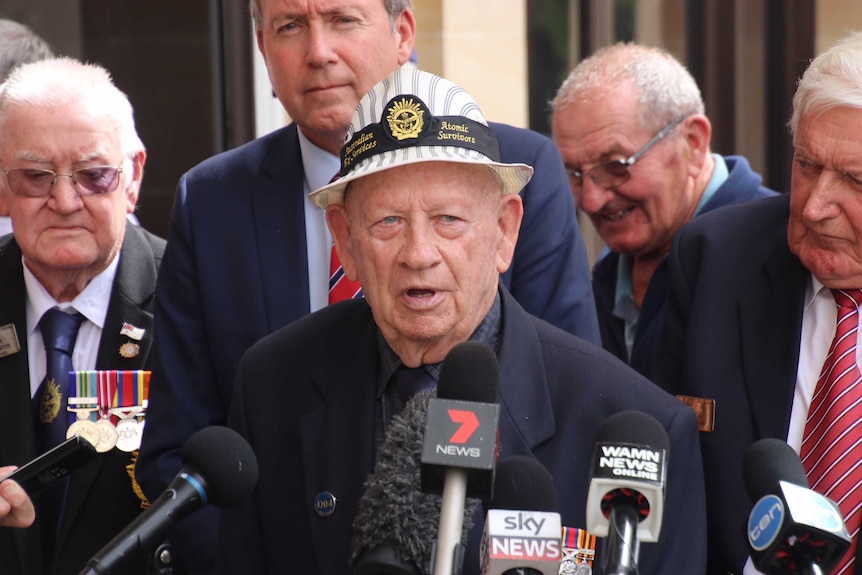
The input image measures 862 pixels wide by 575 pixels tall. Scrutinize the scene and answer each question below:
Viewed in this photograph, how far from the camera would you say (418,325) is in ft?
9.57

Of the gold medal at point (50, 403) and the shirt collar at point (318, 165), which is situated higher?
the shirt collar at point (318, 165)

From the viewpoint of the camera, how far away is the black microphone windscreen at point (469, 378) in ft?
6.88

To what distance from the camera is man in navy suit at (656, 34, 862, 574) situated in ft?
10.4

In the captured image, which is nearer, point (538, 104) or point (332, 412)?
point (332, 412)

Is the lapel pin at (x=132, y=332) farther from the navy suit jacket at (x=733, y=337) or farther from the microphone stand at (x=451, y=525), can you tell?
the microphone stand at (x=451, y=525)

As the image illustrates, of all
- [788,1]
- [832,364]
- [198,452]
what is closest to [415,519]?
[198,452]

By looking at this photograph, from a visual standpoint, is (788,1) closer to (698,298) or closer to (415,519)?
(698,298)

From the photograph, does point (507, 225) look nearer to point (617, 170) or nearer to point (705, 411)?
point (705, 411)

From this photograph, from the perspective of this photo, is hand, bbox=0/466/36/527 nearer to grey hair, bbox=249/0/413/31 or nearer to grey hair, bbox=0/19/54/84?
grey hair, bbox=249/0/413/31

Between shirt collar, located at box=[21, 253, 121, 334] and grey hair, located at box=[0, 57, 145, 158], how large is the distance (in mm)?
412

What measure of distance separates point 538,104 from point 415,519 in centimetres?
503

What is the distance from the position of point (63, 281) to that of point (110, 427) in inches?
21.4

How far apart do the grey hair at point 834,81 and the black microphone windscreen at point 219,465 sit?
1698 millimetres

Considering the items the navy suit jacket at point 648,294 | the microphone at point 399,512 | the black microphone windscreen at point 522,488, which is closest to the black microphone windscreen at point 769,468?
the black microphone windscreen at point 522,488
